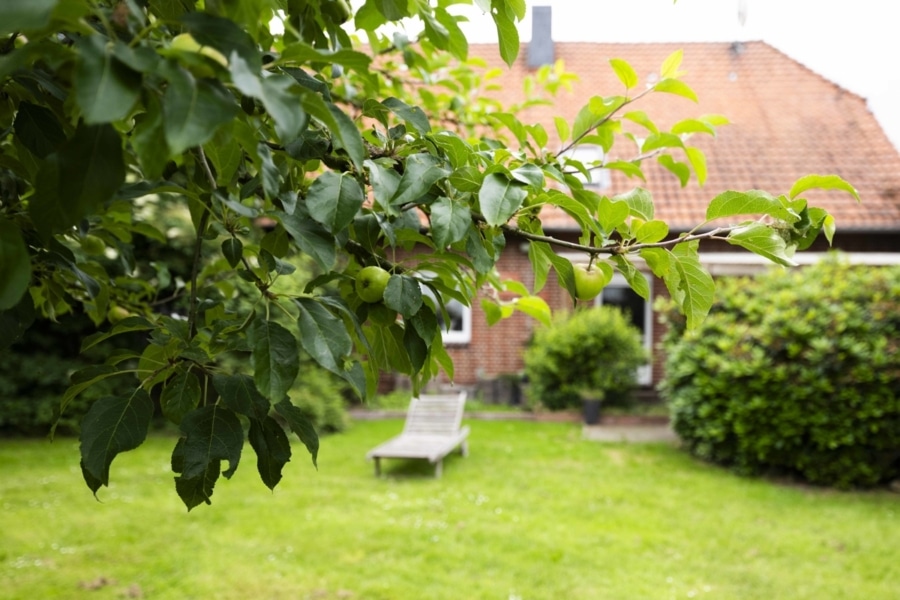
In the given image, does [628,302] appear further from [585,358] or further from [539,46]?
[539,46]

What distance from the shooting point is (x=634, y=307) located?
487 inches

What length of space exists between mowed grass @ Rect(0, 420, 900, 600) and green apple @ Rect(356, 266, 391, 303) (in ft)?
9.23

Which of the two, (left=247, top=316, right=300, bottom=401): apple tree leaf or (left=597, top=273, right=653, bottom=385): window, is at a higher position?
(left=597, top=273, right=653, bottom=385): window

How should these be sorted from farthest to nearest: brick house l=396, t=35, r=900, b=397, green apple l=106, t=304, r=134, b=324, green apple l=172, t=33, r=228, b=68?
brick house l=396, t=35, r=900, b=397, green apple l=106, t=304, r=134, b=324, green apple l=172, t=33, r=228, b=68

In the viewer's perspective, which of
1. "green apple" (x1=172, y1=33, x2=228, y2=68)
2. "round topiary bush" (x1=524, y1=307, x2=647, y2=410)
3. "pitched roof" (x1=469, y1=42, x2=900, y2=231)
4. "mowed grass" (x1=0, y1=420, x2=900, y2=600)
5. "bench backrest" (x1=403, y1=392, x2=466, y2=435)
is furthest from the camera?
"pitched roof" (x1=469, y1=42, x2=900, y2=231)

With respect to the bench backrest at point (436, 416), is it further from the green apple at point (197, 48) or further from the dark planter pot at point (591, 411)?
the green apple at point (197, 48)

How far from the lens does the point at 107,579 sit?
429 centimetres

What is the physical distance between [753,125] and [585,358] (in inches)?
223

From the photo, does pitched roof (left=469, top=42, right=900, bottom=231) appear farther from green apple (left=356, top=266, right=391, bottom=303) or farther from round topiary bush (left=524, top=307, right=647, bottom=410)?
green apple (left=356, top=266, right=391, bottom=303)

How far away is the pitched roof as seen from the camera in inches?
448

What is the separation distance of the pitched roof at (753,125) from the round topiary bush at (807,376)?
13.0ft

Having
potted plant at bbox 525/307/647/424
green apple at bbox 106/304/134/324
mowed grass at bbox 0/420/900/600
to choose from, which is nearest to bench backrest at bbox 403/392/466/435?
mowed grass at bbox 0/420/900/600

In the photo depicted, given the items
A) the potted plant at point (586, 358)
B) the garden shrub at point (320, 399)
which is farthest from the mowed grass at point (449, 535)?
the potted plant at point (586, 358)

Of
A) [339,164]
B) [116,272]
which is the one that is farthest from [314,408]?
[339,164]
